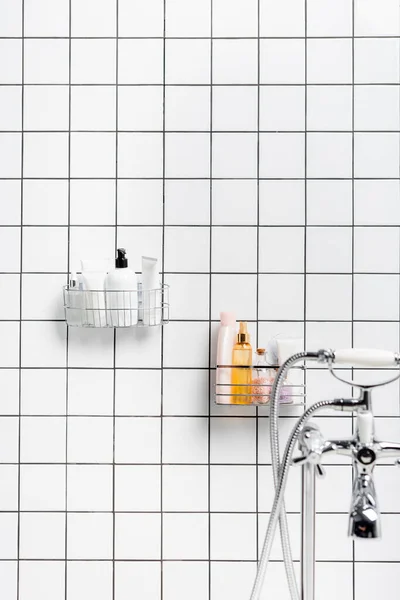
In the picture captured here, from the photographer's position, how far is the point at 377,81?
59.7 inches

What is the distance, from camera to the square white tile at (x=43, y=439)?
5.00ft

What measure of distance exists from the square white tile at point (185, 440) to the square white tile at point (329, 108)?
30.3 inches

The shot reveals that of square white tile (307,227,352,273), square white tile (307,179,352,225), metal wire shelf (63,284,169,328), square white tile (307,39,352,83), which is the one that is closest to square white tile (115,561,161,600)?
metal wire shelf (63,284,169,328)

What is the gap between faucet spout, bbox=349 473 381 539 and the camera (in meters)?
1.18

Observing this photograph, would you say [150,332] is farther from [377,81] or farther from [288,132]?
[377,81]

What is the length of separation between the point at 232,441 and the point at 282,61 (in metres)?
0.93

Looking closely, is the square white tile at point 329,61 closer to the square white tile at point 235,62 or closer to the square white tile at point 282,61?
the square white tile at point 282,61

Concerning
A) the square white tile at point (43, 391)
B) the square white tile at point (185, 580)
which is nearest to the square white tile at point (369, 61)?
the square white tile at point (43, 391)

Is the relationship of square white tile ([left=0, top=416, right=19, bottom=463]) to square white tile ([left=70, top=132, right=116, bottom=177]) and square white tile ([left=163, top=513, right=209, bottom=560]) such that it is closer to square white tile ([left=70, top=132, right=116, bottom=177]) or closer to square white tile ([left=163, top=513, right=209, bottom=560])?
square white tile ([left=163, top=513, right=209, bottom=560])

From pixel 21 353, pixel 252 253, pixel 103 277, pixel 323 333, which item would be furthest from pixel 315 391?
pixel 21 353

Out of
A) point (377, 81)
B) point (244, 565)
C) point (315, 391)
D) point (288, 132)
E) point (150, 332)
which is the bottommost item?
point (244, 565)

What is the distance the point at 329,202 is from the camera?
4.99 ft

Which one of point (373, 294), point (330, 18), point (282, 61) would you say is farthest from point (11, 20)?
point (373, 294)

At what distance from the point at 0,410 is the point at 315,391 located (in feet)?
2.52
